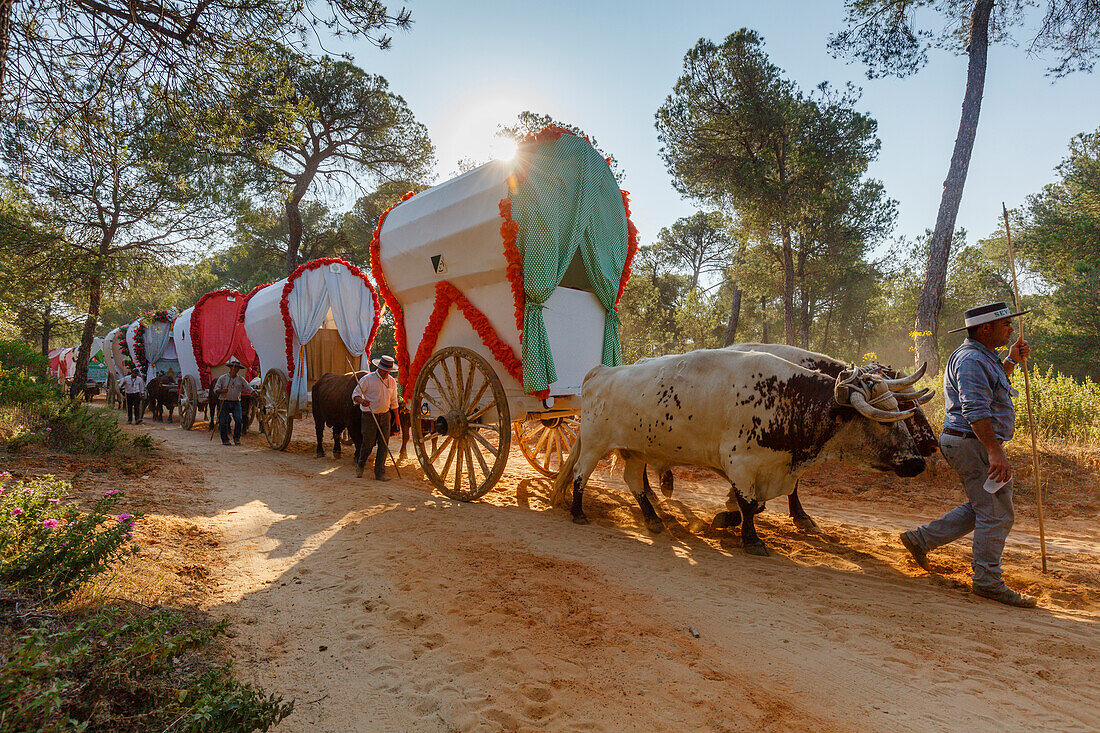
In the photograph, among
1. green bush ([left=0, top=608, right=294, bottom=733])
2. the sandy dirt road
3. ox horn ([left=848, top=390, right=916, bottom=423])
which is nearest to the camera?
green bush ([left=0, top=608, right=294, bottom=733])

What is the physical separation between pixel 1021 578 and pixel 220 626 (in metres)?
5.24

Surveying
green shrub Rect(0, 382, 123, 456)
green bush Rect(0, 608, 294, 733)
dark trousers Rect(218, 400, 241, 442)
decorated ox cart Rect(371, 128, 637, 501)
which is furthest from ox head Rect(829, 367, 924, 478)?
dark trousers Rect(218, 400, 241, 442)

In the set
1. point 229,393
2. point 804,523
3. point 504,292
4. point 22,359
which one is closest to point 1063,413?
point 804,523

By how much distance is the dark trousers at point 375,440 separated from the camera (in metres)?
7.82

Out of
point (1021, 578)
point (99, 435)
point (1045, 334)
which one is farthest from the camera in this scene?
point (1045, 334)

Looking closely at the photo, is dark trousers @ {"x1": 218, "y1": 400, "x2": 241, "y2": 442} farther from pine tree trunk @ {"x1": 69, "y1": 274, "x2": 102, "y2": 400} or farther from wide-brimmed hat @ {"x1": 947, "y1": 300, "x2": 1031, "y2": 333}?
wide-brimmed hat @ {"x1": 947, "y1": 300, "x2": 1031, "y2": 333}

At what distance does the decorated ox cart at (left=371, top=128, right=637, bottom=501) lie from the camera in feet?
18.8

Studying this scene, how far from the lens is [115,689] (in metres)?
1.92

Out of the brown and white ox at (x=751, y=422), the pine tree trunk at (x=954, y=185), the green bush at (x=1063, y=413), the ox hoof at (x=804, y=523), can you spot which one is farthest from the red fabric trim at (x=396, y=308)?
the pine tree trunk at (x=954, y=185)

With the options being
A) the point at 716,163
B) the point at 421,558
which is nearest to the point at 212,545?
the point at 421,558

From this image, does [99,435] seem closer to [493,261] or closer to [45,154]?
[45,154]

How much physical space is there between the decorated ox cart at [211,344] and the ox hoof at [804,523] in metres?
12.7

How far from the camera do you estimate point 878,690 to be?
97.6 inches

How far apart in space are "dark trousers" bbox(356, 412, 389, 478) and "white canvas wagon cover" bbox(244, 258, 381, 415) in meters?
2.82
